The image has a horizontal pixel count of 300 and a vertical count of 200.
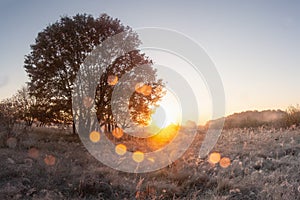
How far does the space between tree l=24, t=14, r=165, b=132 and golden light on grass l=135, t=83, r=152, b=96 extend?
1.37 metres

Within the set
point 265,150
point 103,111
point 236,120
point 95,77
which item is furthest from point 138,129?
point 265,150

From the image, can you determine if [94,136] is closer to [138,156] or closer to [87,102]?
[87,102]

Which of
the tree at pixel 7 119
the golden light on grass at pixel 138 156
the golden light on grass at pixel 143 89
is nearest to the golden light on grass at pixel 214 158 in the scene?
the golden light on grass at pixel 138 156

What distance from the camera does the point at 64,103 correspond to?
63.5 feet

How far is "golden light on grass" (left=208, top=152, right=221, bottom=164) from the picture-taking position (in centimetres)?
990

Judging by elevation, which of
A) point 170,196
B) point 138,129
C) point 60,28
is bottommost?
point 170,196

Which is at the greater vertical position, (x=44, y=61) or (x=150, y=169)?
(x=44, y=61)

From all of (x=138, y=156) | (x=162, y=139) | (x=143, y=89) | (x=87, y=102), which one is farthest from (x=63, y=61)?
(x=138, y=156)

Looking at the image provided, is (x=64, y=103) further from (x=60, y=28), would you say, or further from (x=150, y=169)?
(x=150, y=169)

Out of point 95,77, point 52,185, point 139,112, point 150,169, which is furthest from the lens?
point 139,112

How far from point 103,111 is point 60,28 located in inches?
231

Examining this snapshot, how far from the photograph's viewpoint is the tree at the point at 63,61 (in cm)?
1934

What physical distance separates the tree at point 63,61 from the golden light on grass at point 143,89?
4.49ft

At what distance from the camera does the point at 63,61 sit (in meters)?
19.3
